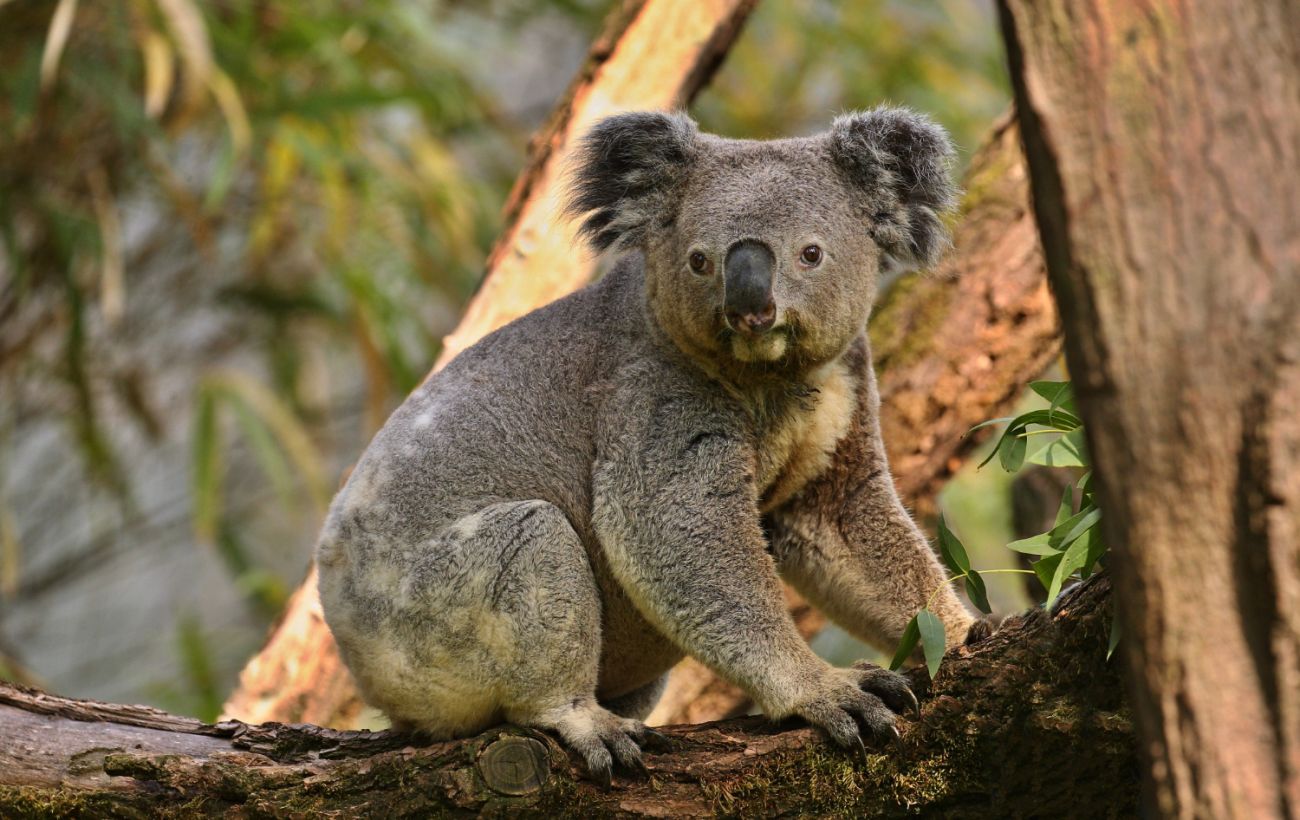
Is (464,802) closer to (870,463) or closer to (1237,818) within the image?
(870,463)

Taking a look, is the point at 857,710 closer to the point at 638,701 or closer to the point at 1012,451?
the point at 1012,451

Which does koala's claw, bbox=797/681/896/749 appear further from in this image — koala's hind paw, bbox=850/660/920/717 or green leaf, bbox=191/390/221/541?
green leaf, bbox=191/390/221/541

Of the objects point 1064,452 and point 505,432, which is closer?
point 1064,452

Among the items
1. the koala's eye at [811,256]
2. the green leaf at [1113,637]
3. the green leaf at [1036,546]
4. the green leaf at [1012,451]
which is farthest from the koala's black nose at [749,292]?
the green leaf at [1113,637]

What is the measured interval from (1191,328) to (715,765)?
1.40 meters

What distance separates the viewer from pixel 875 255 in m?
2.81

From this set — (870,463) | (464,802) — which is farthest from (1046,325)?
(464,802)

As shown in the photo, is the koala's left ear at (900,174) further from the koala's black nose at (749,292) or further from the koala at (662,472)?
the koala's black nose at (749,292)

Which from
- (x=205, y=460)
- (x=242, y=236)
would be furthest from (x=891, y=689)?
(x=242, y=236)

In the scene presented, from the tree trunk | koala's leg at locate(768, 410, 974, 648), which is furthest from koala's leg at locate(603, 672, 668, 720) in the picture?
the tree trunk

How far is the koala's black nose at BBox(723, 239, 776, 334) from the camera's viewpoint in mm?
2422

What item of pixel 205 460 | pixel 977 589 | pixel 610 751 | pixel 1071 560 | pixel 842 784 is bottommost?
pixel 205 460

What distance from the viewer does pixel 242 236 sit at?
24.3ft

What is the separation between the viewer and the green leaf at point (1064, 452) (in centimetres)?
227
